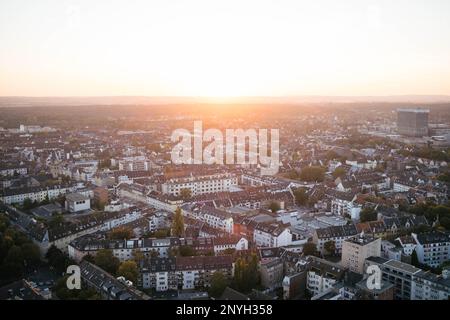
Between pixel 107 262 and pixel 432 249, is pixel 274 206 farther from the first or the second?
pixel 107 262

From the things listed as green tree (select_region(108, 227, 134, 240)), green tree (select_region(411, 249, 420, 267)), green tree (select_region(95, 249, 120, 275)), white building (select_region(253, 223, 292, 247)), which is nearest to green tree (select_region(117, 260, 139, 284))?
green tree (select_region(95, 249, 120, 275))

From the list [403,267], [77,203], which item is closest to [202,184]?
[77,203]

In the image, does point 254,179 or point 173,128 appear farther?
point 173,128

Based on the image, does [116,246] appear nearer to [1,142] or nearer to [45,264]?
[45,264]

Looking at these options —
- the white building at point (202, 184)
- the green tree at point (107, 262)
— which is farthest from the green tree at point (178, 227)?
the white building at point (202, 184)
